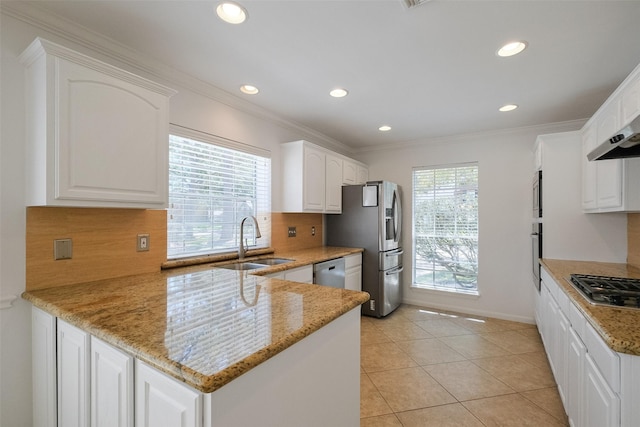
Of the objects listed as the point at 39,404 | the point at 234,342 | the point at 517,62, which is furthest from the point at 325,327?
the point at 517,62

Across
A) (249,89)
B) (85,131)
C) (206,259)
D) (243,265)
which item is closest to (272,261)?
(243,265)

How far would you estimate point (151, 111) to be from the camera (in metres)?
1.85

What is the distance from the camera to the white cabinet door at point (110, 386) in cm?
Answer: 98

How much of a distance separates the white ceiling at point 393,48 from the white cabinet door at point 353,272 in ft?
5.87

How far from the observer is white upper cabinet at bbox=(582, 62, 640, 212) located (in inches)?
69.5

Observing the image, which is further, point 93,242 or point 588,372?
point 93,242

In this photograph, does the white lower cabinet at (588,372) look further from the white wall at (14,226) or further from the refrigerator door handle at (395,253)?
the white wall at (14,226)

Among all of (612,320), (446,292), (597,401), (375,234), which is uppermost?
(375,234)

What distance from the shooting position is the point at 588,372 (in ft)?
4.58

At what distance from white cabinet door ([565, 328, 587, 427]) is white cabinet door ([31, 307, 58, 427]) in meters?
2.62

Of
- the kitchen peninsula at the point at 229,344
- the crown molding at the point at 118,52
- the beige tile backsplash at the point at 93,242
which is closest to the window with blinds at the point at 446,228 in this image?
the beige tile backsplash at the point at 93,242

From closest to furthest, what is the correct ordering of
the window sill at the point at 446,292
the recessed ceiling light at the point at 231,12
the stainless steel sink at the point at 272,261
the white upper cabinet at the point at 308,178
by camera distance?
1. the recessed ceiling light at the point at 231,12
2. the stainless steel sink at the point at 272,261
3. the white upper cabinet at the point at 308,178
4. the window sill at the point at 446,292

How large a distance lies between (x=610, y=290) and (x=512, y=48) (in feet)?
5.32

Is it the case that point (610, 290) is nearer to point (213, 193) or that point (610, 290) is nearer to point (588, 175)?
point (588, 175)
